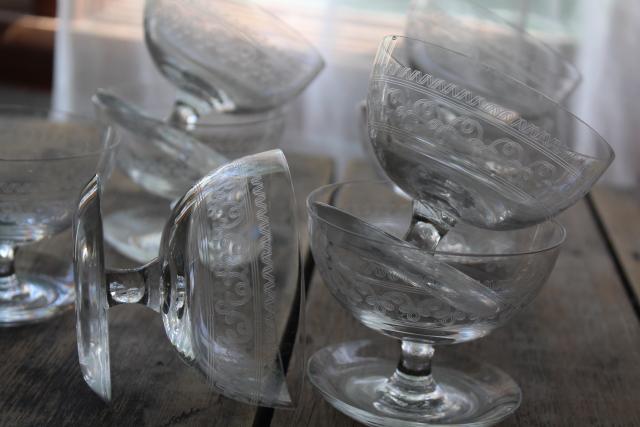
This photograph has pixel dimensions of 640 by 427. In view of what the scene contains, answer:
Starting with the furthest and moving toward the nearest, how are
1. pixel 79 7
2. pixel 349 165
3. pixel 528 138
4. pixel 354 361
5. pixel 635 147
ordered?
pixel 79 7, pixel 635 147, pixel 349 165, pixel 354 361, pixel 528 138

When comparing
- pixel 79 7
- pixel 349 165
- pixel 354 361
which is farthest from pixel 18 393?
pixel 79 7

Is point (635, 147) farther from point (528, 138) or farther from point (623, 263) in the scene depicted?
point (528, 138)

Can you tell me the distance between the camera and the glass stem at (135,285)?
1.85ft

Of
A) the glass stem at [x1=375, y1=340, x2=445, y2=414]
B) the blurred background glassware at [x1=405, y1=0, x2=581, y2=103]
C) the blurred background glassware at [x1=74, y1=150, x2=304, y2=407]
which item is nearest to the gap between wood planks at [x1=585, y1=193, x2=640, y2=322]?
the blurred background glassware at [x1=405, y1=0, x2=581, y2=103]

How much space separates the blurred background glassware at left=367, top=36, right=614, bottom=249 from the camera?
54 cm

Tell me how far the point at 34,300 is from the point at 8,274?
0.10ft

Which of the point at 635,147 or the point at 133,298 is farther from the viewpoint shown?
the point at 635,147

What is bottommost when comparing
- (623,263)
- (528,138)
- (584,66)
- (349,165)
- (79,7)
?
(79,7)

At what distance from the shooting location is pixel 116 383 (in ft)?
1.94

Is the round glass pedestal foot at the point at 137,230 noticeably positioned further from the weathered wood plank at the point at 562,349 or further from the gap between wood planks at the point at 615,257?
the gap between wood planks at the point at 615,257

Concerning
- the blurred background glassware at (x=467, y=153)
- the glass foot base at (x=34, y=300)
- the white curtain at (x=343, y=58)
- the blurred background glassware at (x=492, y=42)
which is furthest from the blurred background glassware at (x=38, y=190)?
the white curtain at (x=343, y=58)

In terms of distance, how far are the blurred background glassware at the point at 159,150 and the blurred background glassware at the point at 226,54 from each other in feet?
0.09

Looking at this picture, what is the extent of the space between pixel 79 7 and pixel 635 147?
4.30ft

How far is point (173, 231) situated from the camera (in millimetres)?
554
